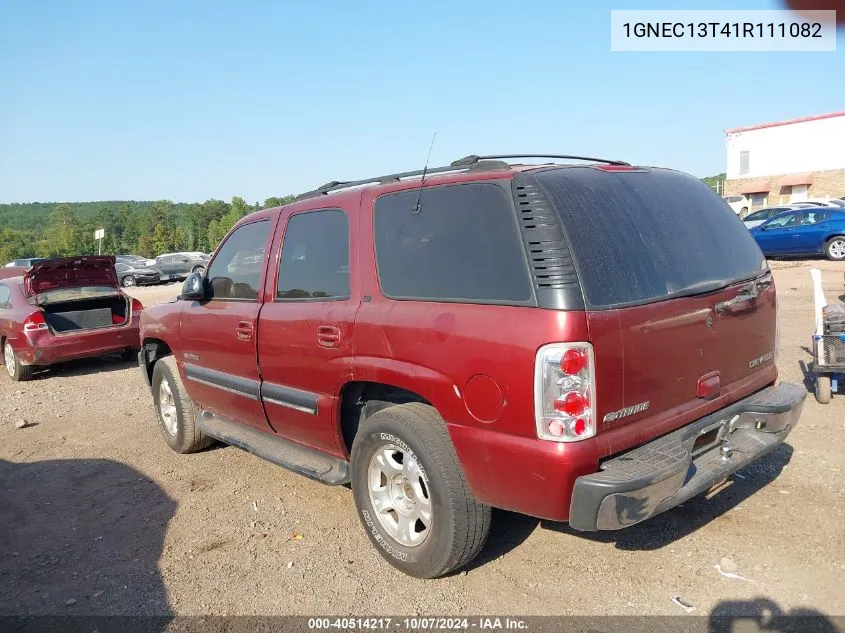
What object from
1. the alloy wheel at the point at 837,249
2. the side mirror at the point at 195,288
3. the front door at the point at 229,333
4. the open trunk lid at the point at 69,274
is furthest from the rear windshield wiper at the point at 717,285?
the alloy wheel at the point at 837,249

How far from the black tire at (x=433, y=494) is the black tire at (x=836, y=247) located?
17.7 meters

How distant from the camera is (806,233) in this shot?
57.1ft

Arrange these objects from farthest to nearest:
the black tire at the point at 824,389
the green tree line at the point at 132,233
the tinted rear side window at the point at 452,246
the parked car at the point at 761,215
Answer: the green tree line at the point at 132,233
the parked car at the point at 761,215
the black tire at the point at 824,389
the tinted rear side window at the point at 452,246

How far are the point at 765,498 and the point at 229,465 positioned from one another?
388 centimetres

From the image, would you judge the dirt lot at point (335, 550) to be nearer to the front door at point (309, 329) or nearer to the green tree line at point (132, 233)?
the front door at point (309, 329)

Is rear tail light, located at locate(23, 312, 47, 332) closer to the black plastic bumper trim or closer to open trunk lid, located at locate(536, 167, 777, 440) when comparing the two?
the black plastic bumper trim

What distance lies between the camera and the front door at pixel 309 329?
11.9ft

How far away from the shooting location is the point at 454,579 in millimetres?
3311

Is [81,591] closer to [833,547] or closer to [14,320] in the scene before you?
[833,547]

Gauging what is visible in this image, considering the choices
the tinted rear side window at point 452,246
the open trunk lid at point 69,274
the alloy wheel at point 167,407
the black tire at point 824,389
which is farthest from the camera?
the open trunk lid at point 69,274

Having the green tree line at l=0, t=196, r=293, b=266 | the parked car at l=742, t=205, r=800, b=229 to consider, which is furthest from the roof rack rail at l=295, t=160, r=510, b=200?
the green tree line at l=0, t=196, r=293, b=266

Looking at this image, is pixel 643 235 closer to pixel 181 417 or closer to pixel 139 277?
pixel 181 417

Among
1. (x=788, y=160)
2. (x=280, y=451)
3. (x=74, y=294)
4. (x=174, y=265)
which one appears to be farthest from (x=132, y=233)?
(x=280, y=451)

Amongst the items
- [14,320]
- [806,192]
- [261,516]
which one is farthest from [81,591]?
[806,192]
